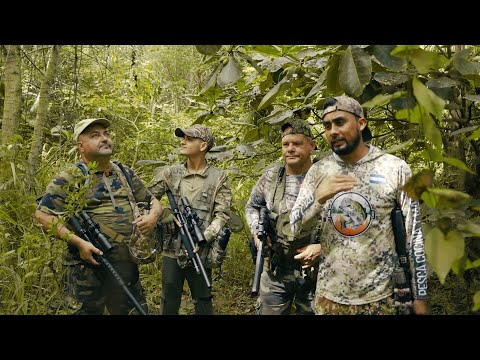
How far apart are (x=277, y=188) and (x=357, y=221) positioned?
1119 mm

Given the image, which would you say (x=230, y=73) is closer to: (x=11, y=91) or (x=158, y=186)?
(x=158, y=186)

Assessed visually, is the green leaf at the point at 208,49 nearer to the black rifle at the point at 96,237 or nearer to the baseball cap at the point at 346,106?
the baseball cap at the point at 346,106

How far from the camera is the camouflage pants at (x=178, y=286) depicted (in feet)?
13.9

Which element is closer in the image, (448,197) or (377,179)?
(448,197)

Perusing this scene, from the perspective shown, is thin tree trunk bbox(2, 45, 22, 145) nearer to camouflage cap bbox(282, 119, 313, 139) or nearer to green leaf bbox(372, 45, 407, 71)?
camouflage cap bbox(282, 119, 313, 139)

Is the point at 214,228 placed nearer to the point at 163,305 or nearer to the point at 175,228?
the point at 175,228

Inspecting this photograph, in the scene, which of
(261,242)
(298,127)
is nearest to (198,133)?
(298,127)

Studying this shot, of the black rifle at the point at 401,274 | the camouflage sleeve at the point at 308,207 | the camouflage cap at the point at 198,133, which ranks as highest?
the camouflage cap at the point at 198,133

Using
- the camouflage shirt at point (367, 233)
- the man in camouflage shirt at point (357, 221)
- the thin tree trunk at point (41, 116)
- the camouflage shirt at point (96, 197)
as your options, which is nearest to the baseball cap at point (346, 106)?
the man in camouflage shirt at point (357, 221)

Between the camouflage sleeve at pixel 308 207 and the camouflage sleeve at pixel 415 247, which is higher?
the camouflage sleeve at pixel 308 207

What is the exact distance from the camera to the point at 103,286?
148 inches

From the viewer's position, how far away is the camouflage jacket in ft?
13.9

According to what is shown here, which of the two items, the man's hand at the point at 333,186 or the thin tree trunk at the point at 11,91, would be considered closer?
the man's hand at the point at 333,186

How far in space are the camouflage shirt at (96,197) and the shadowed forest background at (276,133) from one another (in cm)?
25
